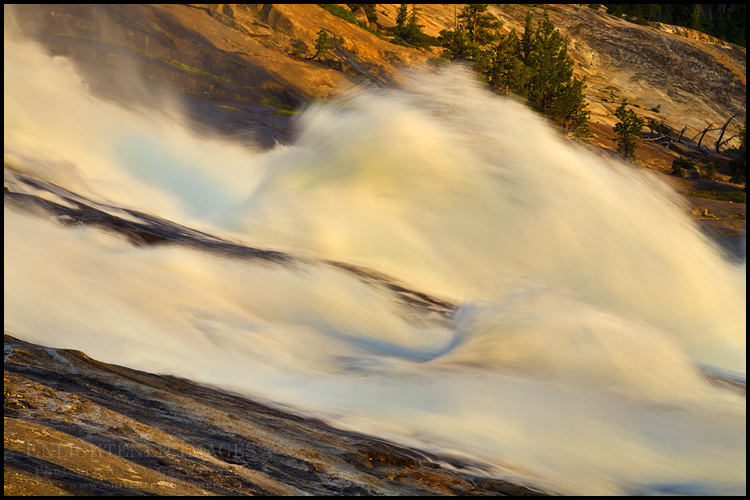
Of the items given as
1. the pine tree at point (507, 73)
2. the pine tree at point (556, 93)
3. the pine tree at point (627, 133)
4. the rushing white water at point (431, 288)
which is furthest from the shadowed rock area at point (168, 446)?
the pine tree at point (627, 133)

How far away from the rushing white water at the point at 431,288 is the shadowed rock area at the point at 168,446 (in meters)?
0.70

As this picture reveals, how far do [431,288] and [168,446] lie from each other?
736 centimetres

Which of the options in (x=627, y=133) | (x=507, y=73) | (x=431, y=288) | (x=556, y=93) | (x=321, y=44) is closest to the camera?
(x=431, y=288)

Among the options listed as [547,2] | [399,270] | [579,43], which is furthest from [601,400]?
[547,2]

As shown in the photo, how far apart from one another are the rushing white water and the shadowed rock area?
2.31ft

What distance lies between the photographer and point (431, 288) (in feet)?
37.0

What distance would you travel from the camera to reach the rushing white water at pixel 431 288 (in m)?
6.47

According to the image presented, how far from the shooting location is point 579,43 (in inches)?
Answer: 2071

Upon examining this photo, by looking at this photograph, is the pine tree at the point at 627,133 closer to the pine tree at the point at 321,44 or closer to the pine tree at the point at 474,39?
the pine tree at the point at 474,39

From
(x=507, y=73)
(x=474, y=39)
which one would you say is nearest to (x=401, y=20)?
(x=474, y=39)

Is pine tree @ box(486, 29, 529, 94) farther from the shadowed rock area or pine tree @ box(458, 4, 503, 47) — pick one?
the shadowed rock area

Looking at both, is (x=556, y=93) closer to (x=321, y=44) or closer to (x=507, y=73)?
(x=507, y=73)

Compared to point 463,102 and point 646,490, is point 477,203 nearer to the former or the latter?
point 463,102

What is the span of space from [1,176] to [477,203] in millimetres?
8620
